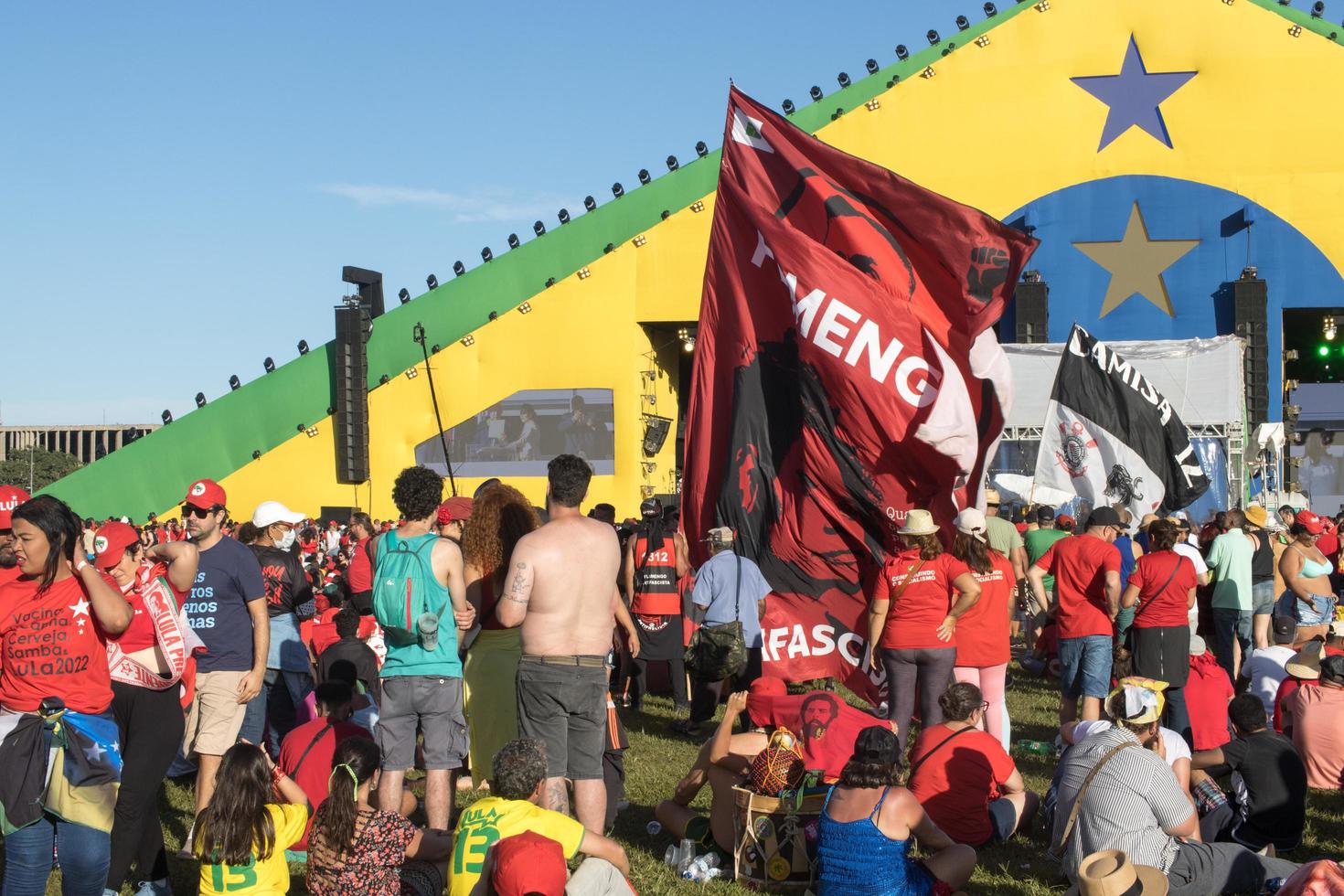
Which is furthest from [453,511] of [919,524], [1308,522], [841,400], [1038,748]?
[1308,522]

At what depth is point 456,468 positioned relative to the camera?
79.2 feet

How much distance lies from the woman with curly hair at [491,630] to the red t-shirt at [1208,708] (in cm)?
402

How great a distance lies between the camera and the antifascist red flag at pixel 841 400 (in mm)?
7367

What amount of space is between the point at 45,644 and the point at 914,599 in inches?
172

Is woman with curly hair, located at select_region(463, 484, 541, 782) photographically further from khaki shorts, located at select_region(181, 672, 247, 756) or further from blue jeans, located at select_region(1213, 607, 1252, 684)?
blue jeans, located at select_region(1213, 607, 1252, 684)

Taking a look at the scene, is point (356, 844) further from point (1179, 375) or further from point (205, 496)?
point (1179, 375)

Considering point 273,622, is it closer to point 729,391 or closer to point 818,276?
point 729,391

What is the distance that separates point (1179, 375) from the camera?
65.8 ft

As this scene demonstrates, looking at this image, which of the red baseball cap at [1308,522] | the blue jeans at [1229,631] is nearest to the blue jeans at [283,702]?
the blue jeans at [1229,631]

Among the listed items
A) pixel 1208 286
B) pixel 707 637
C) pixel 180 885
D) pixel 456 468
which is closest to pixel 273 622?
pixel 180 885

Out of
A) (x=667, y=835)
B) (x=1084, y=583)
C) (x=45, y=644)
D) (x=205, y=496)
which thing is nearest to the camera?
(x=45, y=644)

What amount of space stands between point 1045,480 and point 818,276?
8411 mm

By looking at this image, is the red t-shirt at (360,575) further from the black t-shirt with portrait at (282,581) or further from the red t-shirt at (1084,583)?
the red t-shirt at (1084,583)

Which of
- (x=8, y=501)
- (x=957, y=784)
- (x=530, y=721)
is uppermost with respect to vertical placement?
(x=8, y=501)
